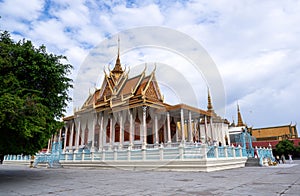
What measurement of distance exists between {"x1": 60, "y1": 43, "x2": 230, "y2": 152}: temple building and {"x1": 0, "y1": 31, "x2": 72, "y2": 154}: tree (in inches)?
384

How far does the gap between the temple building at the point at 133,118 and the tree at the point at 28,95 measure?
9.75 metres

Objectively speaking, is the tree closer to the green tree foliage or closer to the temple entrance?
the temple entrance

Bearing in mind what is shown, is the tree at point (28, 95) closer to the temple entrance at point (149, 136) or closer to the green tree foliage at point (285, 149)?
the temple entrance at point (149, 136)

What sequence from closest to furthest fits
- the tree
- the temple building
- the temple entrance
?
the tree
the temple building
the temple entrance

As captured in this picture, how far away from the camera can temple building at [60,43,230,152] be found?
748 inches

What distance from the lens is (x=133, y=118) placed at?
821 inches

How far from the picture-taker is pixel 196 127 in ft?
80.4

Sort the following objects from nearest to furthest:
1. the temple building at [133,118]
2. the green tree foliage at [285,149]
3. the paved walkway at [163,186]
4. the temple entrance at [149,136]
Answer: the paved walkway at [163,186] < the temple building at [133,118] < the temple entrance at [149,136] < the green tree foliage at [285,149]

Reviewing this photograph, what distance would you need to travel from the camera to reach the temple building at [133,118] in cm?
1900

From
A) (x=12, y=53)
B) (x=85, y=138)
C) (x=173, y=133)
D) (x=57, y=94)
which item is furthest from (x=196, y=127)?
(x=12, y=53)

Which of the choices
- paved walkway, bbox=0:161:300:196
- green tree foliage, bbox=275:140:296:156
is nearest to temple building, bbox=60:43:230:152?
green tree foliage, bbox=275:140:296:156

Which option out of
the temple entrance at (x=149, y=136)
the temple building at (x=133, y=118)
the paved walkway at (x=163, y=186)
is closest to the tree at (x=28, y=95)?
the paved walkway at (x=163, y=186)

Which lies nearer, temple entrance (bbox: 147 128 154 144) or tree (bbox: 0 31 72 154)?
tree (bbox: 0 31 72 154)

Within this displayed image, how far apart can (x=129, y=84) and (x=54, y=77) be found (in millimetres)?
13948
